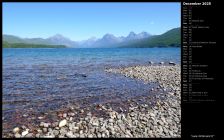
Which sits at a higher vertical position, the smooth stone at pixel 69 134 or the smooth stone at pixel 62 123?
the smooth stone at pixel 62 123

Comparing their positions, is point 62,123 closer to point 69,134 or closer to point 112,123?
point 69,134

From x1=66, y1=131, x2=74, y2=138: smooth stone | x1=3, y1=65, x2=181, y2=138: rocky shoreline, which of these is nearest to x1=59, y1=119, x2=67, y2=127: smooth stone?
x1=3, y1=65, x2=181, y2=138: rocky shoreline

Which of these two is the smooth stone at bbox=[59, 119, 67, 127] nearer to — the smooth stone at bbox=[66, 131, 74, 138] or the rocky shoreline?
the rocky shoreline

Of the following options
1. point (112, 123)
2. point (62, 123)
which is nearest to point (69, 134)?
point (62, 123)

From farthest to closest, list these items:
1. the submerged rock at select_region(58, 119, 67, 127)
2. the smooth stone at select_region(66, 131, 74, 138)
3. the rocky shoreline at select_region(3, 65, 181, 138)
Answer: the submerged rock at select_region(58, 119, 67, 127) < the rocky shoreline at select_region(3, 65, 181, 138) < the smooth stone at select_region(66, 131, 74, 138)

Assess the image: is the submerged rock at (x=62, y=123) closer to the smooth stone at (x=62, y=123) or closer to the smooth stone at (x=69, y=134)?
the smooth stone at (x=62, y=123)

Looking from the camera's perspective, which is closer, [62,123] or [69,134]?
[69,134]

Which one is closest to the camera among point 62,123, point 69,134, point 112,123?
point 69,134

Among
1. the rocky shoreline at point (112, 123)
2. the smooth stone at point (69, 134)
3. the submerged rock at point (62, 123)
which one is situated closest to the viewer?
the smooth stone at point (69, 134)

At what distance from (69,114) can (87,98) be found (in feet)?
10.6

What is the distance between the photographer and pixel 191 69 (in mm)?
7137

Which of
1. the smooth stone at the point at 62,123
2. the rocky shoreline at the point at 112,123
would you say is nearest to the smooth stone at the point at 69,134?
the rocky shoreline at the point at 112,123

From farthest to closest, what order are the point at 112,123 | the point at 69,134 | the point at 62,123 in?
the point at 112,123
the point at 62,123
the point at 69,134

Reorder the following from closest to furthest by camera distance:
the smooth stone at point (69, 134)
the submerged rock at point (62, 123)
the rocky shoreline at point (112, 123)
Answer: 1. the smooth stone at point (69, 134)
2. the rocky shoreline at point (112, 123)
3. the submerged rock at point (62, 123)
